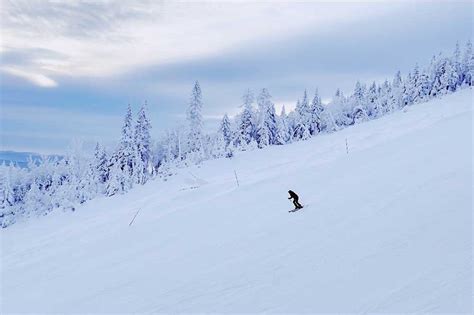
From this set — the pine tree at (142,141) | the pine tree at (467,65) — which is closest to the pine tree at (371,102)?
the pine tree at (467,65)

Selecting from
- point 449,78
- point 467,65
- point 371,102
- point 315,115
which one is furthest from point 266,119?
point 467,65

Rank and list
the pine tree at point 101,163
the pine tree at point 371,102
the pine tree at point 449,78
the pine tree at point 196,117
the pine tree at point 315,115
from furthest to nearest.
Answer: the pine tree at point 371,102 → the pine tree at point 315,115 → the pine tree at point 449,78 → the pine tree at point 196,117 → the pine tree at point 101,163

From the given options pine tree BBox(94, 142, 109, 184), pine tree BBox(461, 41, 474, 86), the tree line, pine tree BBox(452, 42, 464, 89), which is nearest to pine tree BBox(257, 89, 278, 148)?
the tree line

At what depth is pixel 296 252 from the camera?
10875mm

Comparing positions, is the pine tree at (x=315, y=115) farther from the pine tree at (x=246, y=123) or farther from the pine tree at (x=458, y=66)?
the pine tree at (x=458, y=66)

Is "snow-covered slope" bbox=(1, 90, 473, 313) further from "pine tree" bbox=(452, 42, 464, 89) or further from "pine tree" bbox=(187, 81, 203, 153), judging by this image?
"pine tree" bbox=(452, 42, 464, 89)

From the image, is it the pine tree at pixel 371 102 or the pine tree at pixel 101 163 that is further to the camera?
the pine tree at pixel 371 102

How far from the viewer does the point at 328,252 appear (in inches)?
408

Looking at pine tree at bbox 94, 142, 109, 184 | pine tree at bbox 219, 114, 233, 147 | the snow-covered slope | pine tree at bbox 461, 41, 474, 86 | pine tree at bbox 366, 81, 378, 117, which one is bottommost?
pine tree at bbox 94, 142, 109, 184

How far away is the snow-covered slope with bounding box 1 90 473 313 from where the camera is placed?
27.1 ft

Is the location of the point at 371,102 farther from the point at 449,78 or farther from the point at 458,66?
the point at 449,78

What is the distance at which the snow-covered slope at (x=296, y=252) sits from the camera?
325 inches

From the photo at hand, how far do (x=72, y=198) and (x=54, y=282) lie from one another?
40.0 m

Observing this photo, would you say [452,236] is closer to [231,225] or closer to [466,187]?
[466,187]
